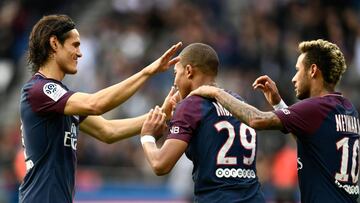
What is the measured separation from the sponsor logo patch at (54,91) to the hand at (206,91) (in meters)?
1.10

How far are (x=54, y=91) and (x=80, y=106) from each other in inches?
11.3

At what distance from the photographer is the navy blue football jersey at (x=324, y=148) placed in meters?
7.64

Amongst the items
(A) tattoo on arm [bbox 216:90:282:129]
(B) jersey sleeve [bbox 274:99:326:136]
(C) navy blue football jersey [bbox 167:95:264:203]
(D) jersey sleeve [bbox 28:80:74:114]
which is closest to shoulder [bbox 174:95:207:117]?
(C) navy blue football jersey [bbox 167:95:264:203]

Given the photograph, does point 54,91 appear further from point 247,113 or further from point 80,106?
point 247,113

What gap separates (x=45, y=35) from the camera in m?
8.05

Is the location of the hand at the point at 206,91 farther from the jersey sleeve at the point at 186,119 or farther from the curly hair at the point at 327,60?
the curly hair at the point at 327,60

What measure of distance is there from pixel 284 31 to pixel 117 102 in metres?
10.2

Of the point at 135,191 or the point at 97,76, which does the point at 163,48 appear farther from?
the point at 135,191

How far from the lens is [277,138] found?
16031 mm

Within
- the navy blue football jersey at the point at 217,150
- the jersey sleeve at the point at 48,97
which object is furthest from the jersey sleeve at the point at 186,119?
the jersey sleeve at the point at 48,97

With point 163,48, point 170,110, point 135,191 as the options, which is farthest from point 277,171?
point 170,110

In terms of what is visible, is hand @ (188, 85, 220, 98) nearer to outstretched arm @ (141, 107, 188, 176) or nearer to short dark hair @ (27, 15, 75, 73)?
outstretched arm @ (141, 107, 188, 176)

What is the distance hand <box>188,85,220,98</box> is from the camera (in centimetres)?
771

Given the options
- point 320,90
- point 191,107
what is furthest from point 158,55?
point 191,107
